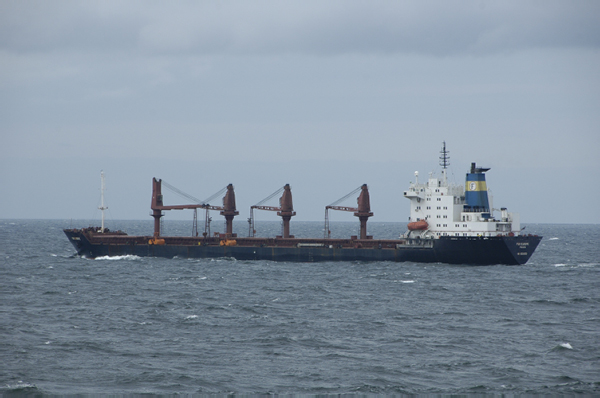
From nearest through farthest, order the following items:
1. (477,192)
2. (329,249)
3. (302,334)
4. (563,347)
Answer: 1. (563,347)
2. (302,334)
3. (477,192)
4. (329,249)

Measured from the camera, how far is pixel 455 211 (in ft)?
213

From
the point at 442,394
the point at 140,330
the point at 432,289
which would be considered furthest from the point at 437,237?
the point at 442,394

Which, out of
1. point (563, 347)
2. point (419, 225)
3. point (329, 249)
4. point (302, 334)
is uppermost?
point (419, 225)

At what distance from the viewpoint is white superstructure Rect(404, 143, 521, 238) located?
63.2 meters

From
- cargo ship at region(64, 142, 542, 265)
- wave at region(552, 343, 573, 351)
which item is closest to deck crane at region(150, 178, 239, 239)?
cargo ship at region(64, 142, 542, 265)

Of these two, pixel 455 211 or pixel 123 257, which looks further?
pixel 123 257

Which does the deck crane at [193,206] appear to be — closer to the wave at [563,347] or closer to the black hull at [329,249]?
the black hull at [329,249]

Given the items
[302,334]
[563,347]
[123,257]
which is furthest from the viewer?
[123,257]

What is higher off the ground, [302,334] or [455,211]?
[455,211]

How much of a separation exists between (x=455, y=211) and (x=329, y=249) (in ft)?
46.0

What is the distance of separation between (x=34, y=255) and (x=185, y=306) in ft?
171

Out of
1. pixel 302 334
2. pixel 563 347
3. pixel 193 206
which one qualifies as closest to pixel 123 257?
pixel 193 206

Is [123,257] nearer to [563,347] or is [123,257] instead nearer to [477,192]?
[477,192]

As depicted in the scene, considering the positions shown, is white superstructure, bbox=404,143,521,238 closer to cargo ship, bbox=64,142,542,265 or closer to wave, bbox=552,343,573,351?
cargo ship, bbox=64,142,542,265
